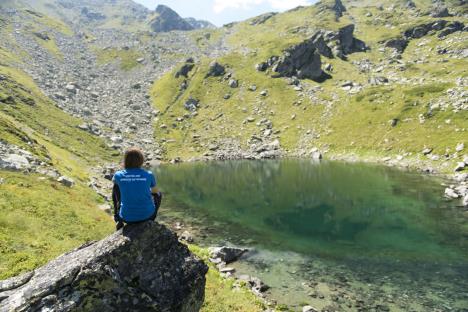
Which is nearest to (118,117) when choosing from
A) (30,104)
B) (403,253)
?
(30,104)

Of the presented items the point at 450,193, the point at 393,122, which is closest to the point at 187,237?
the point at 450,193

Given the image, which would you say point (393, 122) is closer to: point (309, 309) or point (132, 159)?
point (309, 309)

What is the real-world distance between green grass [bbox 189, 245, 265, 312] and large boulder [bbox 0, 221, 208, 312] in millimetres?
12730

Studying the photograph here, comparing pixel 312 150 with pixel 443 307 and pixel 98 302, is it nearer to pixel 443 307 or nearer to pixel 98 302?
pixel 443 307

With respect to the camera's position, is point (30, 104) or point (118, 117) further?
point (118, 117)

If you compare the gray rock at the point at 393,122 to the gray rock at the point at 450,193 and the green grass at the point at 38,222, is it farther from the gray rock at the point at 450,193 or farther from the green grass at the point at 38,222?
the green grass at the point at 38,222

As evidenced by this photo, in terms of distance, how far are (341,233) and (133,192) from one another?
49047 millimetres

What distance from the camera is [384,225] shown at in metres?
61.7

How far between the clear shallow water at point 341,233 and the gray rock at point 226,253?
4.38ft

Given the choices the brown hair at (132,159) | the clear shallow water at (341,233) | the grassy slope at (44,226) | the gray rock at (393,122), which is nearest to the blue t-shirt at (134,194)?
the brown hair at (132,159)

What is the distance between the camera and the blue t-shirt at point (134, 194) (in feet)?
45.3

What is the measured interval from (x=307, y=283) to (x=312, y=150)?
418 ft

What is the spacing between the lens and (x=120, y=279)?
43.4 ft

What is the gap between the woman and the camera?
13820 mm
